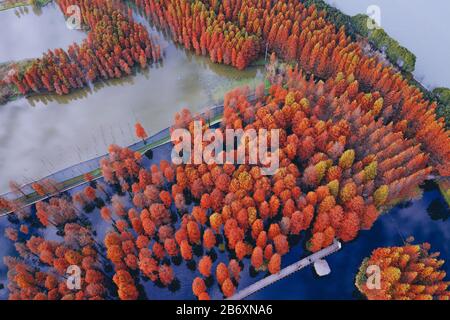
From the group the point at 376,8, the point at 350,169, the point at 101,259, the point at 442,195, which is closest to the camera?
the point at 101,259

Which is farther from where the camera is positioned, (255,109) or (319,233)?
(255,109)

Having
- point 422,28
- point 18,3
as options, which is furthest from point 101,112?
point 422,28

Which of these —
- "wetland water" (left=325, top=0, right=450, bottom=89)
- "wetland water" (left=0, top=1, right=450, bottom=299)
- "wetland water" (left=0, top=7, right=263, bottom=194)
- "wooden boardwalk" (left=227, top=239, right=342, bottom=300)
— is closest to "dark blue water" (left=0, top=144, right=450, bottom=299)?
"wetland water" (left=0, top=1, right=450, bottom=299)

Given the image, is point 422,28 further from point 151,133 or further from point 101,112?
point 101,112

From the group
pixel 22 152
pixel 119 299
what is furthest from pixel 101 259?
pixel 22 152

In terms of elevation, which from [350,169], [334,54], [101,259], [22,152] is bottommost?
[22,152]

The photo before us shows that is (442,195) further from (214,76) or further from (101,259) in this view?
(101,259)

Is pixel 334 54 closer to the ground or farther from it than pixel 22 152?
farther from it
